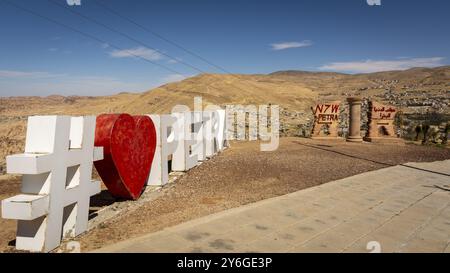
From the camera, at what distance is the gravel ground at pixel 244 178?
619cm

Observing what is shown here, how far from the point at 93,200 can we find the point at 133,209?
4.56 feet

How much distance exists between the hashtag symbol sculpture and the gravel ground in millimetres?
430

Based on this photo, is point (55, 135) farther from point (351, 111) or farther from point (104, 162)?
point (351, 111)

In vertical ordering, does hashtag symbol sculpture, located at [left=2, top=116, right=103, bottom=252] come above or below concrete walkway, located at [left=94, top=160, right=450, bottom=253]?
above

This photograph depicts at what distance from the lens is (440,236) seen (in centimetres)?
530

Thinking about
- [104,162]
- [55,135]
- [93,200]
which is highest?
[55,135]

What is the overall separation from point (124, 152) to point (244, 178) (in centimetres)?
371

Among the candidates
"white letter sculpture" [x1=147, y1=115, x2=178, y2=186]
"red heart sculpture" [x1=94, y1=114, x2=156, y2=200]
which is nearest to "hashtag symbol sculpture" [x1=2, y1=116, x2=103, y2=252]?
"red heart sculpture" [x1=94, y1=114, x2=156, y2=200]

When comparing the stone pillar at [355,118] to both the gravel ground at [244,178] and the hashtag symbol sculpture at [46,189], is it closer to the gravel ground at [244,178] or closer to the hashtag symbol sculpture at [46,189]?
the gravel ground at [244,178]

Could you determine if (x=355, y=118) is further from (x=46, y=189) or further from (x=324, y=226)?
(x=46, y=189)

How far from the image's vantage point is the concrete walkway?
→ 4.71 metres

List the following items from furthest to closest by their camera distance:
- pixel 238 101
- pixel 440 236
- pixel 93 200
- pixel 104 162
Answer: pixel 238 101 < pixel 93 200 < pixel 104 162 < pixel 440 236

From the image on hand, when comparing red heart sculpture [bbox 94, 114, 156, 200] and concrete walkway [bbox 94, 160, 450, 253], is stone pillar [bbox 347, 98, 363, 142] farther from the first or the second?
red heart sculpture [bbox 94, 114, 156, 200]
